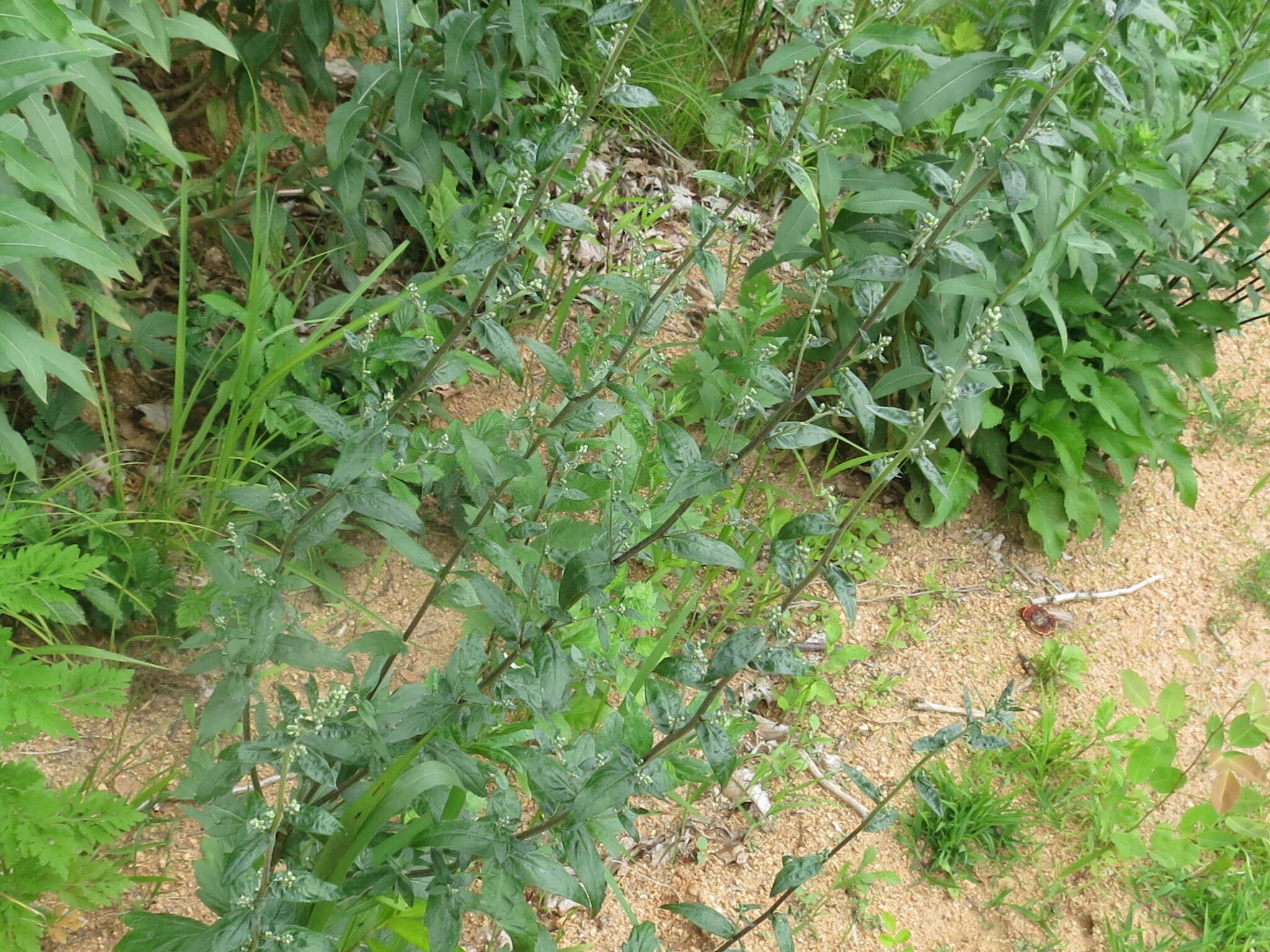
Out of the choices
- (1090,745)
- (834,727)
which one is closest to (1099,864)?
(1090,745)

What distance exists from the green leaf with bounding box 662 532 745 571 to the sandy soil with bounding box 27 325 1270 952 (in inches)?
37.5

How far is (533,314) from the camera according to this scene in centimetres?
346

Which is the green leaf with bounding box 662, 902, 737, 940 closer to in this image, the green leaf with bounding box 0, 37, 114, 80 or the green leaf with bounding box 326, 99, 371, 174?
the green leaf with bounding box 0, 37, 114, 80

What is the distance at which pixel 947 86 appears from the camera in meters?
2.69

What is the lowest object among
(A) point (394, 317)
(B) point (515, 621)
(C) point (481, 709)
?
(C) point (481, 709)

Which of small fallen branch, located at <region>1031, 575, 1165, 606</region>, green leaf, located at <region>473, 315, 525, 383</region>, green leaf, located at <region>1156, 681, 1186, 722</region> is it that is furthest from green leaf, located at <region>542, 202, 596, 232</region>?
small fallen branch, located at <region>1031, 575, 1165, 606</region>

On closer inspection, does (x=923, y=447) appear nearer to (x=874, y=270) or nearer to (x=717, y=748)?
(x=874, y=270)

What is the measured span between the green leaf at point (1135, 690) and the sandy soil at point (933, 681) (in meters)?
0.22

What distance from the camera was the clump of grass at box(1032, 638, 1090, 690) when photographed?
123 inches

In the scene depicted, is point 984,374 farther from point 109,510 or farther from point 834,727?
point 109,510

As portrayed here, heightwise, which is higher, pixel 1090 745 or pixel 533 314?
pixel 533 314

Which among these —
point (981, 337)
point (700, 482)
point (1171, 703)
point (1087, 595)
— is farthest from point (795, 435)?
point (1087, 595)

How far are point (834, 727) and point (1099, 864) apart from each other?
2.49 feet

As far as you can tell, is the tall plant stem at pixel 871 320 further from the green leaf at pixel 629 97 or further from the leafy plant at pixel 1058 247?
the leafy plant at pixel 1058 247
